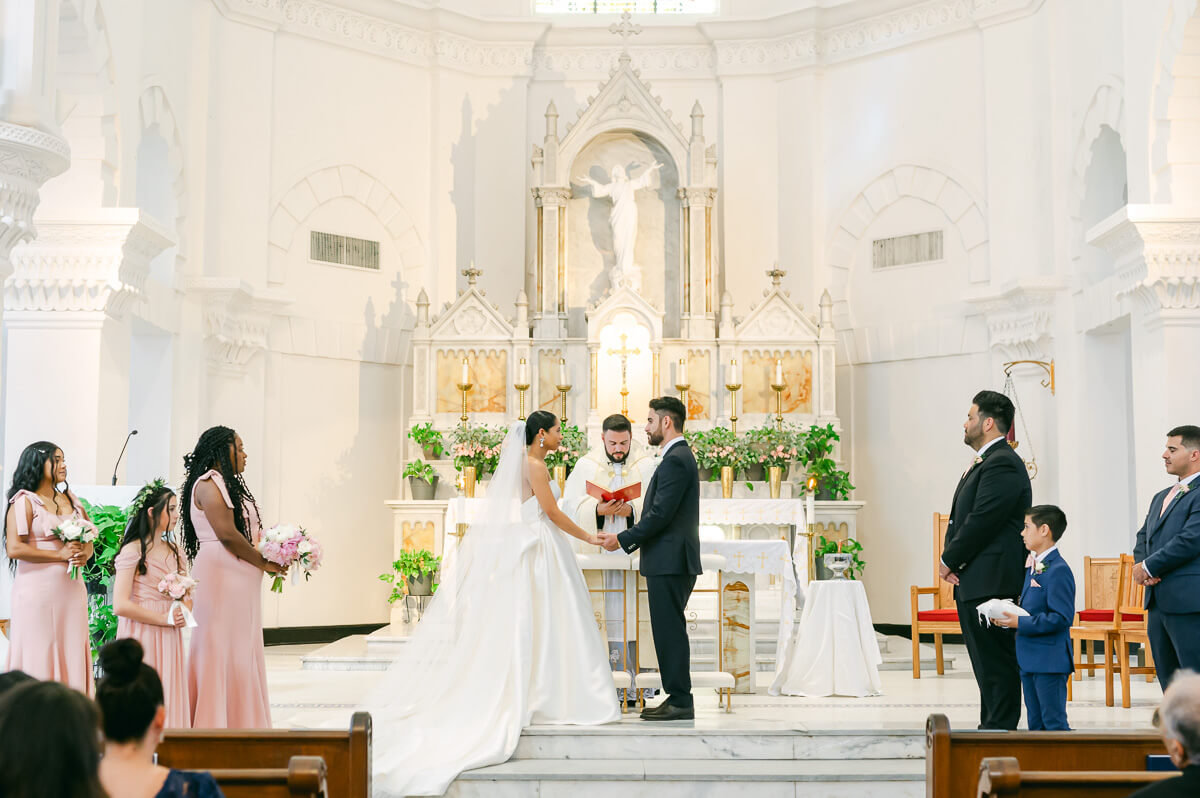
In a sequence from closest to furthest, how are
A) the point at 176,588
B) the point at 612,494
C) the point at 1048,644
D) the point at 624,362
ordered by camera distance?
the point at 176,588 < the point at 1048,644 < the point at 612,494 < the point at 624,362

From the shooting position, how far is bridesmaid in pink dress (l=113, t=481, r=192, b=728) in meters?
5.53

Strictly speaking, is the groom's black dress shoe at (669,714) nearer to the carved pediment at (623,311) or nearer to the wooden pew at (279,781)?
the wooden pew at (279,781)

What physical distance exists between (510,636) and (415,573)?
5173mm

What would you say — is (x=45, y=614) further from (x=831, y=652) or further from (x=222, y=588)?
(x=831, y=652)

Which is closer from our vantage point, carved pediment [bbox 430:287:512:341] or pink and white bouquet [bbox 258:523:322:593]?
pink and white bouquet [bbox 258:523:322:593]

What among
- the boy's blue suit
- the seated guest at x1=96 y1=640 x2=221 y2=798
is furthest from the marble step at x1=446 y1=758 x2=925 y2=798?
the seated guest at x1=96 y1=640 x2=221 y2=798

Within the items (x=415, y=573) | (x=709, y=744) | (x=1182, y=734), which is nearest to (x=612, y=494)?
(x=709, y=744)

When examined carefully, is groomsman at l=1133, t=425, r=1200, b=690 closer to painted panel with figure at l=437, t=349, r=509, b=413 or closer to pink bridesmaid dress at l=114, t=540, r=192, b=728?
pink bridesmaid dress at l=114, t=540, r=192, b=728

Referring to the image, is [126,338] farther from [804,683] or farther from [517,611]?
[804,683]

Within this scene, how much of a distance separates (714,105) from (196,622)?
1009 cm

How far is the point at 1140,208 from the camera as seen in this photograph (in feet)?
28.9

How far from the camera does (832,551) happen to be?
36.9 feet

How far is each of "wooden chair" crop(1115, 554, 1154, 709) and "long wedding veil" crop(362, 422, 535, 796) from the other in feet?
12.1

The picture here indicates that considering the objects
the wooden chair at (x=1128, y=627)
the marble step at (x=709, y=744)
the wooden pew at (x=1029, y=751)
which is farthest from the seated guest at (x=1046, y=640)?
the wooden chair at (x=1128, y=627)
